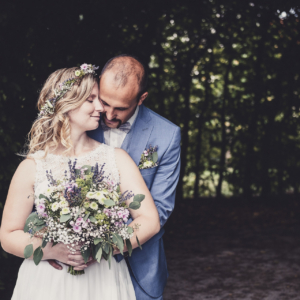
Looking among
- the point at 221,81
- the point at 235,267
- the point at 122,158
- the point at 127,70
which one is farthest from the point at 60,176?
the point at 221,81

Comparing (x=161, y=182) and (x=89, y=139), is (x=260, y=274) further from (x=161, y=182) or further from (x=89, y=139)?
(x=89, y=139)

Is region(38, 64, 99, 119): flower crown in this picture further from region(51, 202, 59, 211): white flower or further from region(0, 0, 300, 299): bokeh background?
region(0, 0, 300, 299): bokeh background

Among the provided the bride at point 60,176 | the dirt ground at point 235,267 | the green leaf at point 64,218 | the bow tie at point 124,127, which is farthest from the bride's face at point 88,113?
the dirt ground at point 235,267

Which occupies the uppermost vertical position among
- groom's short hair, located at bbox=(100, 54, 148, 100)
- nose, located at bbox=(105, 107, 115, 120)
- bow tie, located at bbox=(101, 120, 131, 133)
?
groom's short hair, located at bbox=(100, 54, 148, 100)

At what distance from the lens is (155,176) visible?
2.73 m

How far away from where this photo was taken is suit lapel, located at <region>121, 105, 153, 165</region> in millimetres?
2656

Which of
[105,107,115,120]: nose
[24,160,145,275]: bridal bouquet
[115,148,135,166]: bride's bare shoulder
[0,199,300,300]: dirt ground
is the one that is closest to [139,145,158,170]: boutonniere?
[115,148,135,166]: bride's bare shoulder

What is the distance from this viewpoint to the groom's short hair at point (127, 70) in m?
2.61

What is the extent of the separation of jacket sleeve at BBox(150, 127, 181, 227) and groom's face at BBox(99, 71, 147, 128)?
14.6 inches

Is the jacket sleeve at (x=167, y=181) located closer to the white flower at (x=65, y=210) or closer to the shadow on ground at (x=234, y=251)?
the white flower at (x=65, y=210)

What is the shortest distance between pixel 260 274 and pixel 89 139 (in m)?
4.05

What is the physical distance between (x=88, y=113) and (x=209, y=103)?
24.4 ft

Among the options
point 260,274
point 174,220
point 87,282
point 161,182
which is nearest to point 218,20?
point 174,220

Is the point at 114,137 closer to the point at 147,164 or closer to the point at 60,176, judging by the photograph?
the point at 147,164
